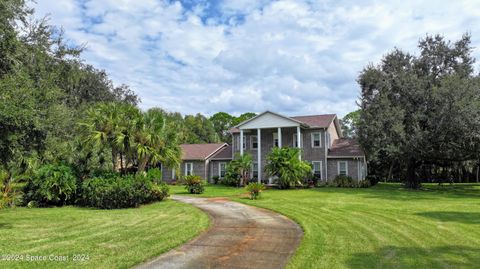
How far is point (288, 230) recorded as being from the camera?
9.61 m

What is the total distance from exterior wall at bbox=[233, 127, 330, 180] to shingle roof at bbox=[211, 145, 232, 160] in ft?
4.20

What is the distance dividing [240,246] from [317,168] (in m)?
24.0

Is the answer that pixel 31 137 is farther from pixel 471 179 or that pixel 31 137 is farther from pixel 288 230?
pixel 471 179

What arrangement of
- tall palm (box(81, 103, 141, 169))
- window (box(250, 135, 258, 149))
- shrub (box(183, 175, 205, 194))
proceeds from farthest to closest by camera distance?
window (box(250, 135, 258, 149))
shrub (box(183, 175, 205, 194))
tall palm (box(81, 103, 141, 169))

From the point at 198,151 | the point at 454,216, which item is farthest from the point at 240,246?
the point at 198,151

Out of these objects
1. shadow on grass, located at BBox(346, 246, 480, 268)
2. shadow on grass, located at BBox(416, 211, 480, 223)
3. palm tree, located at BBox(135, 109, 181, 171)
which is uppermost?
palm tree, located at BBox(135, 109, 181, 171)

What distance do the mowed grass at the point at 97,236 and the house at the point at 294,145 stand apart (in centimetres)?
1681

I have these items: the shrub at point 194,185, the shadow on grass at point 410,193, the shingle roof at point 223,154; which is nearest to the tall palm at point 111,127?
the shrub at point 194,185

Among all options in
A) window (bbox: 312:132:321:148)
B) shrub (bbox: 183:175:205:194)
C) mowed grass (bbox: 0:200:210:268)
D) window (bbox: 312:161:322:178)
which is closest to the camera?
mowed grass (bbox: 0:200:210:268)

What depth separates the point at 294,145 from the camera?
31688 millimetres

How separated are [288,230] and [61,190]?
450 inches

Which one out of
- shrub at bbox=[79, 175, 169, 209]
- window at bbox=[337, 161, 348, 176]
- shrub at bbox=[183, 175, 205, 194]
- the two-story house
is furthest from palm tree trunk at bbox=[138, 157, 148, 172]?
window at bbox=[337, 161, 348, 176]

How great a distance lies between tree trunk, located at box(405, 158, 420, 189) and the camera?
1120 inches

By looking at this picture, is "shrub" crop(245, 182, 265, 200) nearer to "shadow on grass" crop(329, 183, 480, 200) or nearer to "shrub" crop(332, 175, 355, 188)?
"shadow on grass" crop(329, 183, 480, 200)
